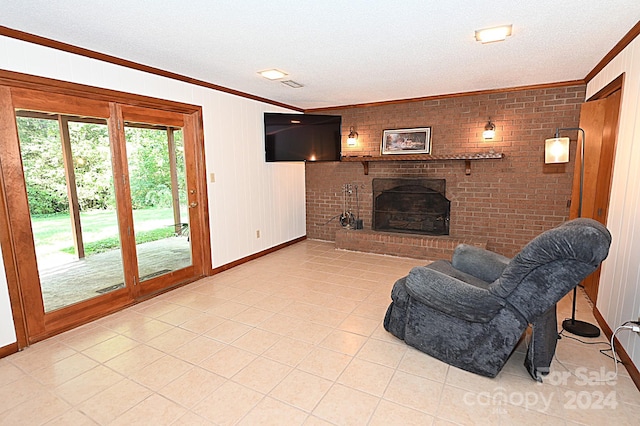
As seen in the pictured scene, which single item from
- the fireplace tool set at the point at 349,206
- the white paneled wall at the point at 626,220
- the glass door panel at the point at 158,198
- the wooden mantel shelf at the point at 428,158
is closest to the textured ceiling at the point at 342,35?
the white paneled wall at the point at 626,220

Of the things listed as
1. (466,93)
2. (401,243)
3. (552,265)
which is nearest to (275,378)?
(552,265)

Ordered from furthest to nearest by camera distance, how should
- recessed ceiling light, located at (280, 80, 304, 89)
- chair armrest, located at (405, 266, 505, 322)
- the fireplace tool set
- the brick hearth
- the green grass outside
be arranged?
the fireplace tool set
the brick hearth
recessed ceiling light, located at (280, 80, 304, 89)
the green grass outside
chair armrest, located at (405, 266, 505, 322)

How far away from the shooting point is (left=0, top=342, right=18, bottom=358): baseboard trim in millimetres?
2389

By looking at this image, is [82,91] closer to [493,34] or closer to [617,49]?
[493,34]

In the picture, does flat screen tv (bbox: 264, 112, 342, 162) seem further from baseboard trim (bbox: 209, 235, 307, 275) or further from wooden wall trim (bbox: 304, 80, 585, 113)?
baseboard trim (bbox: 209, 235, 307, 275)

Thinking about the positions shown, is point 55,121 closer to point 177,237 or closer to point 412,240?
point 177,237

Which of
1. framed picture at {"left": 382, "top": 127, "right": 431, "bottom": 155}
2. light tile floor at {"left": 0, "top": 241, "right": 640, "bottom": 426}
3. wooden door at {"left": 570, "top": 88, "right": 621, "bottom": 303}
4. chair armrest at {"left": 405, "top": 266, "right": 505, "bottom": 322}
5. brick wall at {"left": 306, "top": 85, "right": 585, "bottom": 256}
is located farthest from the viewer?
framed picture at {"left": 382, "top": 127, "right": 431, "bottom": 155}

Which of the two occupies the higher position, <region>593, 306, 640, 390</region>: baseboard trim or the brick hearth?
the brick hearth

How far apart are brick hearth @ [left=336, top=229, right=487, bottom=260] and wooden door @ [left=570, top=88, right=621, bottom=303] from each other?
4.33 ft

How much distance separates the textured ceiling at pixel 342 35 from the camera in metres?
2.06

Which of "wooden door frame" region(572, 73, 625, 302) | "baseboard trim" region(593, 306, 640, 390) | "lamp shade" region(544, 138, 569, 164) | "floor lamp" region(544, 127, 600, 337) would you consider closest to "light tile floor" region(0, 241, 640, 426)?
"baseboard trim" region(593, 306, 640, 390)

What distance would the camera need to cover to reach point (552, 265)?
1.79m

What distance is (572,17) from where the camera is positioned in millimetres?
2227

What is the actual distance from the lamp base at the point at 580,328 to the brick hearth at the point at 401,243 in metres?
1.73
